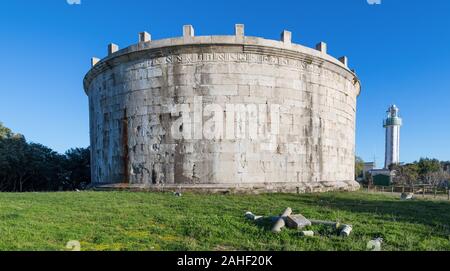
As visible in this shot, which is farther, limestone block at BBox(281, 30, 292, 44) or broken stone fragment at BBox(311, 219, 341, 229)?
limestone block at BBox(281, 30, 292, 44)

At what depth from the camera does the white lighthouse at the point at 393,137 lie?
66000 mm

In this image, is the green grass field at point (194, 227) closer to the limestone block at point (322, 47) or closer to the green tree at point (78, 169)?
the limestone block at point (322, 47)

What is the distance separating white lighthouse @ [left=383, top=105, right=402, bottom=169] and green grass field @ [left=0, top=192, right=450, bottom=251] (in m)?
63.6

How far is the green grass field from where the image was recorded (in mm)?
5340

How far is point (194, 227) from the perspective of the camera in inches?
253

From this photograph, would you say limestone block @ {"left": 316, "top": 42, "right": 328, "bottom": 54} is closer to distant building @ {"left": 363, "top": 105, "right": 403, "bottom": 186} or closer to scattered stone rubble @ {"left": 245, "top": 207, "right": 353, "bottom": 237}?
scattered stone rubble @ {"left": 245, "top": 207, "right": 353, "bottom": 237}

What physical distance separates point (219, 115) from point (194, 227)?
7.33 m

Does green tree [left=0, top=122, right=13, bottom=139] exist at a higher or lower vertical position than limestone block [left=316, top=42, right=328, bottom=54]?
lower

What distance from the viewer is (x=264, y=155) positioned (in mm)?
13445

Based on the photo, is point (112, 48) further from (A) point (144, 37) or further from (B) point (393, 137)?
(B) point (393, 137)

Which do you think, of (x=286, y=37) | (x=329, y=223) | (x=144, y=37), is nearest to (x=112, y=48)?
(x=144, y=37)

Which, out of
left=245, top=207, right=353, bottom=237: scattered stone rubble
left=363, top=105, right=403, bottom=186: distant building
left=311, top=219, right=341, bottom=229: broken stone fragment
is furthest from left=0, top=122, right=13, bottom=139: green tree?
left=363, top=105, right=403, bottom=186: distant building

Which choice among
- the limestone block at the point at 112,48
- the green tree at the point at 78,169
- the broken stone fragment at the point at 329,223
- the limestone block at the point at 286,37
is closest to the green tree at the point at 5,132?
the green tree at the point at 78,169
